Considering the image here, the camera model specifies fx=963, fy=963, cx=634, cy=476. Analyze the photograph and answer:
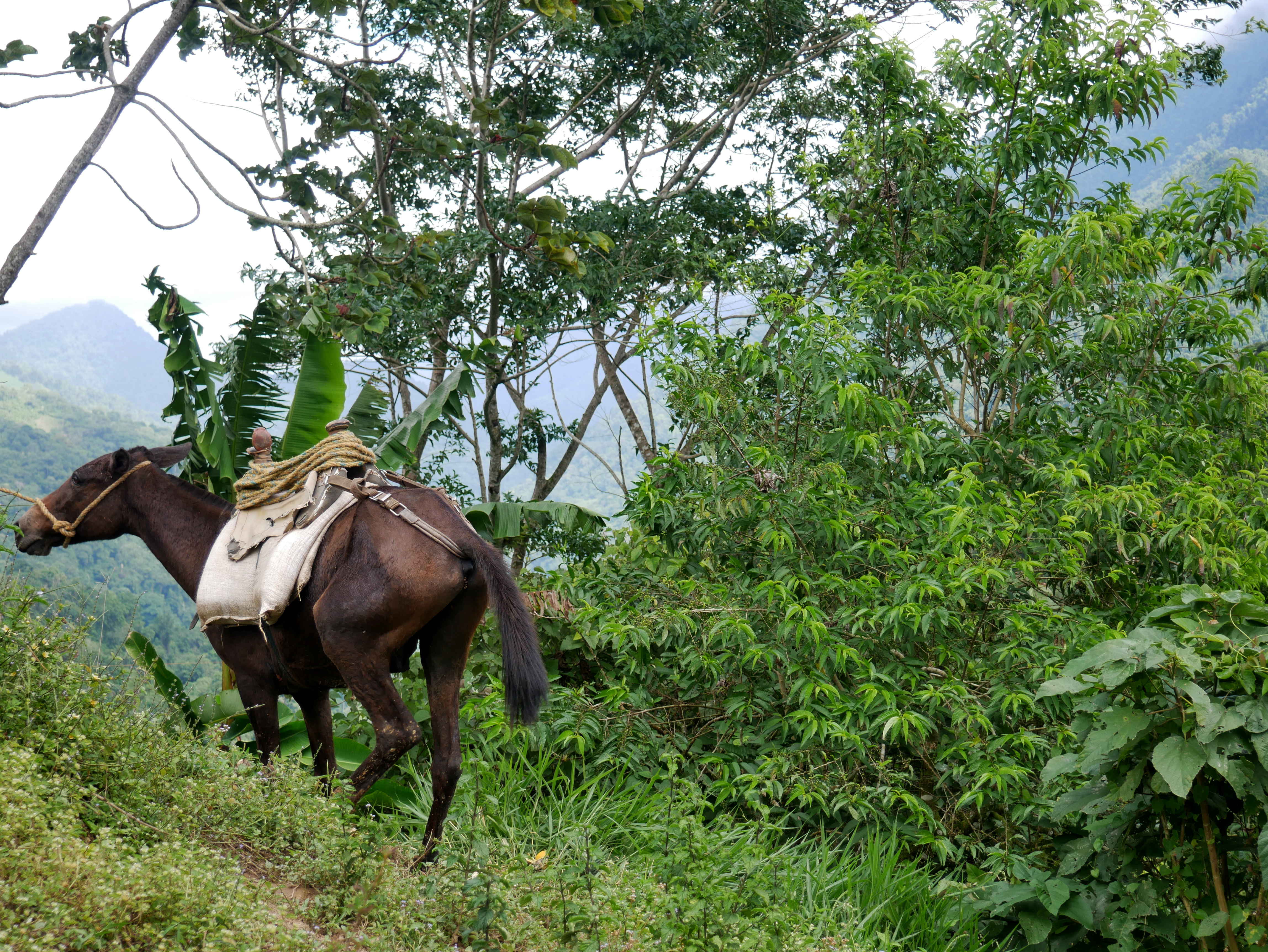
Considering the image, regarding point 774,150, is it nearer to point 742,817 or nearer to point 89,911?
point 742,817

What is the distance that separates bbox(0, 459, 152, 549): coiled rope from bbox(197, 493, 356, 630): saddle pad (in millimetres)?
823

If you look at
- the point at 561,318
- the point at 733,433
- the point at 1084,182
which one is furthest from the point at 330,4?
the point at 561,318

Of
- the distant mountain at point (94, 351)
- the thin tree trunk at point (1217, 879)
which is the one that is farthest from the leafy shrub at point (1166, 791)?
the distant mountain at point (94, 351)

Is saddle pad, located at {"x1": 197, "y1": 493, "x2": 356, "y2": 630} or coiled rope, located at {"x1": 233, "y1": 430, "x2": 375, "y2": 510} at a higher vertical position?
coiled rope, located at {"x1": 233, "y1": 430, "x2": 375, "y2": 510}

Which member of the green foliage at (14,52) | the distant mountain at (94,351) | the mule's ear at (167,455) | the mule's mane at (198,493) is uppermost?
the distant mountain at (94,351)

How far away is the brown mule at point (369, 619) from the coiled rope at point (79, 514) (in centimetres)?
3

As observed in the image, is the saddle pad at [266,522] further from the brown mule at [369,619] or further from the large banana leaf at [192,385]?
the large banana leaf at [192,385]

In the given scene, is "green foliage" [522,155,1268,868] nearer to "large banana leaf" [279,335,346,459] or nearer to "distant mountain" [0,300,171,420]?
"large banana leaf" [279,335,346,459]

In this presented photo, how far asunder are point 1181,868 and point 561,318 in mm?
8868

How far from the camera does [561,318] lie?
11383 mm

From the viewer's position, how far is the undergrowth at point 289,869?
2641mm

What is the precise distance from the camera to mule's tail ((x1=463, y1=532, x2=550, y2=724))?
4.11 meters

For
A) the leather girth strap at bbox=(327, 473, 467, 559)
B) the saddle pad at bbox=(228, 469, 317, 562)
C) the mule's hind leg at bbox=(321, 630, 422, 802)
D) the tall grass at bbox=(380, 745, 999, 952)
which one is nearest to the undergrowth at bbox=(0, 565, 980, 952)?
the tall grass at bbox=(380, 745, 999, 952)

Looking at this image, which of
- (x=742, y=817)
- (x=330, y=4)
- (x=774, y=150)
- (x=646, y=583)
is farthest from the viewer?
(x=774, y=150)
